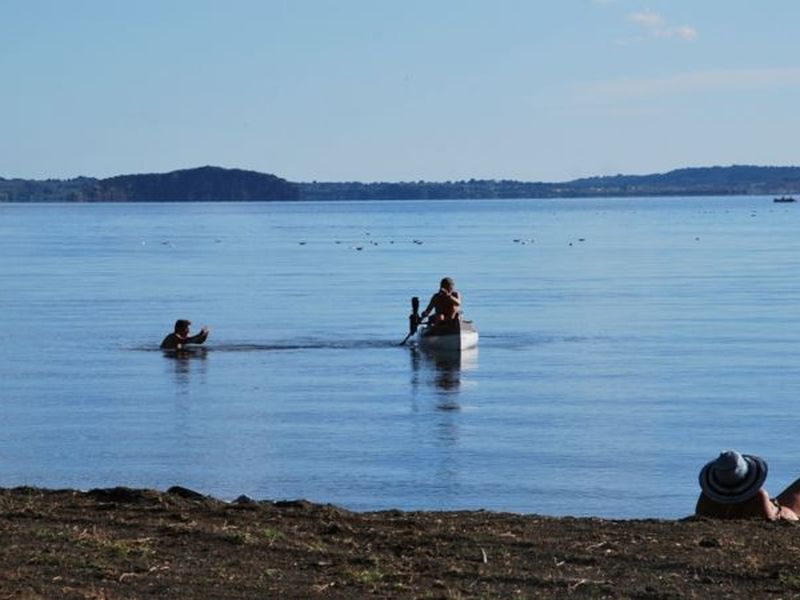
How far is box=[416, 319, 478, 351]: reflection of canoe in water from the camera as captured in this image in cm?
3503

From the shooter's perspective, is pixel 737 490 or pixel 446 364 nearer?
pixel 737 490

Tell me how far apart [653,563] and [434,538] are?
4.87 ft

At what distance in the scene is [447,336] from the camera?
35125mm

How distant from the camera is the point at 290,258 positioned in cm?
9006

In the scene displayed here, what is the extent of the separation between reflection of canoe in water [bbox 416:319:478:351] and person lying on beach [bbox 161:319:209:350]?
4432 mm

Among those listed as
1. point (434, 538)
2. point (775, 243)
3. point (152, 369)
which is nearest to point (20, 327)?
point (152, 369)

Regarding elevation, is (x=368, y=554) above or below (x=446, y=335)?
above

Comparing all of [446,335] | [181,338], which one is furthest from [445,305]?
[181,338]

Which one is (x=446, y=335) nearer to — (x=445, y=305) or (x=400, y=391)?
(x=445, y=305)

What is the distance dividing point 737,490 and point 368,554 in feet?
Result: 9.87

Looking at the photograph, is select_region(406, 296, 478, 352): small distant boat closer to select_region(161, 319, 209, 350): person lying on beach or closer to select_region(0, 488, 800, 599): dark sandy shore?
select_region(161, 319, 209, 350): person lying on beach

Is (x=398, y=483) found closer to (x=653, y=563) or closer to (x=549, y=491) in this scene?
(x=549, y=491)

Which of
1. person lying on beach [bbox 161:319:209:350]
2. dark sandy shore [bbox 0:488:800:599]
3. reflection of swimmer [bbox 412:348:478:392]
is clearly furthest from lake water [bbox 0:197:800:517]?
dark sandy shore [bbox 0:488:800:599]

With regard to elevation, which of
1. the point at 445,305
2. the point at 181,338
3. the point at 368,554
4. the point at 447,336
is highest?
the point at 368,554
